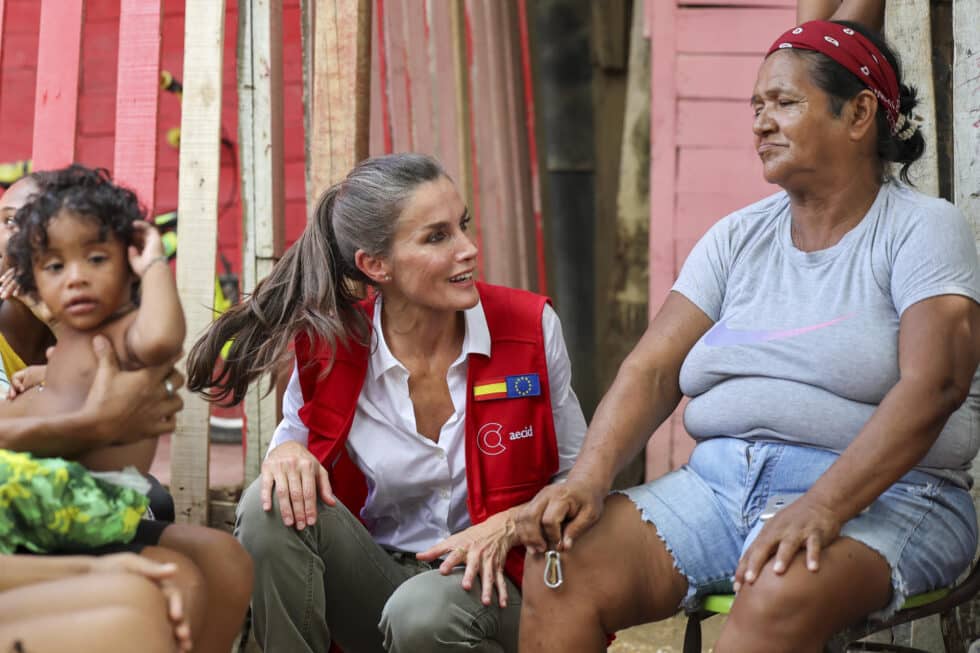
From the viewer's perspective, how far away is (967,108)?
2.99m

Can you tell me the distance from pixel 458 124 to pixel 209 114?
64.2 inches

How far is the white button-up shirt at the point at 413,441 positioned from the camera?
2.72 m

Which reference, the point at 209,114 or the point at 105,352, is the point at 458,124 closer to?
the point at 209,114

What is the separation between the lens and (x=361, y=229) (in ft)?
9.09

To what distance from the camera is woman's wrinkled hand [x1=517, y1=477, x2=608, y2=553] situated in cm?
235

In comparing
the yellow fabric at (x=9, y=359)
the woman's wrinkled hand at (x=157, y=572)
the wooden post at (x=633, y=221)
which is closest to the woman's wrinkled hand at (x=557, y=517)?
the woman's wrinkled hand at (x=157, y=572)

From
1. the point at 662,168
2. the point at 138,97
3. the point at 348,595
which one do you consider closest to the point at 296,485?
the point at 348,595

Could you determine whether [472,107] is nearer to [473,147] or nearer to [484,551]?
[473,147]

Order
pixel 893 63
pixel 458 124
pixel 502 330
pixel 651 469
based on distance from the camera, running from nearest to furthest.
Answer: pixel 893 63 → pixel 502 330 → pixel 651 469 → pixel 458 124

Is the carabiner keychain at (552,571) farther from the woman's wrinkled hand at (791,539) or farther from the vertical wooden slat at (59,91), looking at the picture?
the vertical wooden slat at (59,91)

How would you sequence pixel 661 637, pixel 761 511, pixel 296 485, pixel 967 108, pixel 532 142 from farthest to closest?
pixel 532 142 → pixel 661 637 → pixel 967 108 → pixel 296 485 → pixel 761 511

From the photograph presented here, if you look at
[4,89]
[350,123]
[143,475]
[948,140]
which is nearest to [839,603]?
[143,475]

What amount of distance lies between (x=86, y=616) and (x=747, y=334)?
1.39 metres

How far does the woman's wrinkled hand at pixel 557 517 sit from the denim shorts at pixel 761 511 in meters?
0.13
